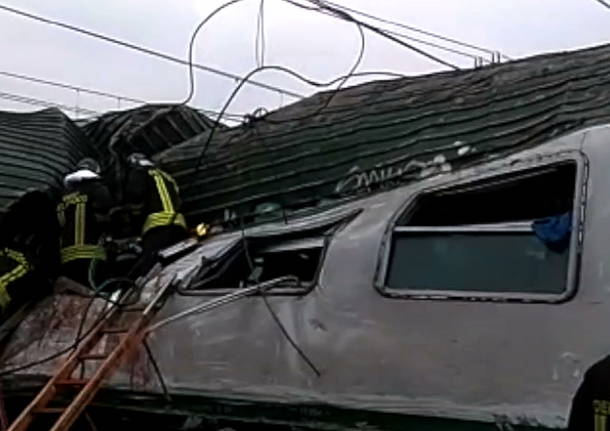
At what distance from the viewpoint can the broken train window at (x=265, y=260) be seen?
17.9 ft

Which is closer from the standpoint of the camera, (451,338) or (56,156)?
(451,338)

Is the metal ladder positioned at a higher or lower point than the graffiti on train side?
lower

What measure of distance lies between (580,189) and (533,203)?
0.37 m

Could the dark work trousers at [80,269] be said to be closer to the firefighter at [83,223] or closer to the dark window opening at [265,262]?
the firefighter at [83,223]

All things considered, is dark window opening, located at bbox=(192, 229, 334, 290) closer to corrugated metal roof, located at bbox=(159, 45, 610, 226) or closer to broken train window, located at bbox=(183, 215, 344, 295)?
broken train window, located at bbox=(183, 215, 344, 295)

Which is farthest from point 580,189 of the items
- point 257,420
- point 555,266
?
point 257,420

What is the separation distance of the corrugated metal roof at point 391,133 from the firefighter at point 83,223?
595 mm

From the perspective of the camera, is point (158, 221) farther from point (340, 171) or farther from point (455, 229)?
point (455, 229)

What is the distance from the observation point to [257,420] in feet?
16.6

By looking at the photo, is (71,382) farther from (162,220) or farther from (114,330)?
(162,220)

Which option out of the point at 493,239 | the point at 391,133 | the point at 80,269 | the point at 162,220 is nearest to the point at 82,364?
the point at 80,269

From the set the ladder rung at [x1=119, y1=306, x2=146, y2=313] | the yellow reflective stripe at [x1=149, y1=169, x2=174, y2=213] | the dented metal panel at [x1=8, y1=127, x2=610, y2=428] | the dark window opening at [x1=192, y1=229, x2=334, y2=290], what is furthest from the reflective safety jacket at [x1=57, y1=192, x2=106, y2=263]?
the dark window opening at [x1=192, y1=229, x2=334, y2=290]

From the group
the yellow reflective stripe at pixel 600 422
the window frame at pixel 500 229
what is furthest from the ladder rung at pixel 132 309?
the yellow reflective stripe at pixel 600 422

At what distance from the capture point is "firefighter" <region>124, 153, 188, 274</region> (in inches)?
265
